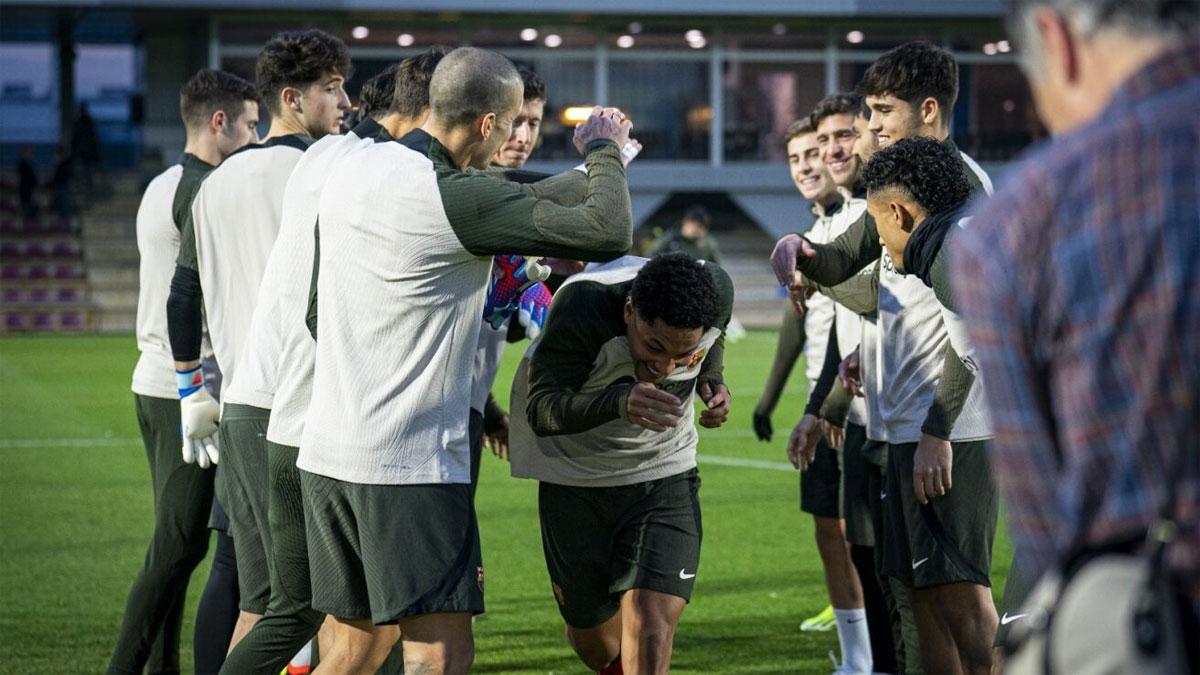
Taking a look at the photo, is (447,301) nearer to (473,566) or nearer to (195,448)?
(473,566)

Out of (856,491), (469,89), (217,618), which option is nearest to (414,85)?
(469,89)

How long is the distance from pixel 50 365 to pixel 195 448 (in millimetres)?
18963

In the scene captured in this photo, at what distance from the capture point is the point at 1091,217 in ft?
6.73

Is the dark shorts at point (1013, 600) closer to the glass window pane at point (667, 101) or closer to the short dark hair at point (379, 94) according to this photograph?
the short dark hair at point (379, 94)

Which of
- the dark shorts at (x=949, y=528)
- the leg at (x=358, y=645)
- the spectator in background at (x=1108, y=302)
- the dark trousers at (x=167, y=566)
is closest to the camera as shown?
the spectator in background at (x=1108, y=302)

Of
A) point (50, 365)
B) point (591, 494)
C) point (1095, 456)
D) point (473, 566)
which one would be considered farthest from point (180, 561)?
point (50, 365)

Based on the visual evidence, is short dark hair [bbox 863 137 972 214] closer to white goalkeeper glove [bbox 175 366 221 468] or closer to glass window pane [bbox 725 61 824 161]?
white goalkeeper glove [bbox 175 366 221 468]

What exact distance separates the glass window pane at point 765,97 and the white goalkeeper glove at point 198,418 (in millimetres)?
36034

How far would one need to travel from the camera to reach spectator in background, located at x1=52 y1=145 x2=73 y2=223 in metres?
35.9

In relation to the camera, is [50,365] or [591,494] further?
[50,365]

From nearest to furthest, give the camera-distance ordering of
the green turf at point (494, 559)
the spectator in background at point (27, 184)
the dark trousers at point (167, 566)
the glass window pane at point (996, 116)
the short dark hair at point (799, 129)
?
the dark trousers at point (167, 566) < the green turf at point (494, 559) < the short dark hair at point (799, 129) < the spectator in background at point (27, 184) < the glass window pane at point (996, 116)

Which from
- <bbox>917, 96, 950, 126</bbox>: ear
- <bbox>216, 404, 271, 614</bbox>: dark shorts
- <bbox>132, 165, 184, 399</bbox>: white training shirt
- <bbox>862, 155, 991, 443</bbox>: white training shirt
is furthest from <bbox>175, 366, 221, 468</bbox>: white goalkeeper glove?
<bbox>917, 96, 950, 126</bbox>: ear

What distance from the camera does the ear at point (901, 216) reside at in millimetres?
4695

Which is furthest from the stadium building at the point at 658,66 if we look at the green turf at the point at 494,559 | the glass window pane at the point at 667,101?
the green turf at the point at 494,559
